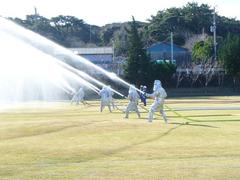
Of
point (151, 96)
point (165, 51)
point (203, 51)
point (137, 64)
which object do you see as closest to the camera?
point (151, 96)

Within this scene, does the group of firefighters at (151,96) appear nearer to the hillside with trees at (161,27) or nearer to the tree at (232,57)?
the tree at (232,57)

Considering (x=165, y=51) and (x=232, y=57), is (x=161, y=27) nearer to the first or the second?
(x=165, y=51)

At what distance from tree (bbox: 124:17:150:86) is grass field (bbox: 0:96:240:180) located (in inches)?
2421

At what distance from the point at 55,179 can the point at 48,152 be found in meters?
5.06

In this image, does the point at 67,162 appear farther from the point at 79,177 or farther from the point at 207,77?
the point at 207,77

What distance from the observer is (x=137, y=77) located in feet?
298

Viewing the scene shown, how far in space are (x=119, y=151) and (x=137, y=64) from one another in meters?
70.9

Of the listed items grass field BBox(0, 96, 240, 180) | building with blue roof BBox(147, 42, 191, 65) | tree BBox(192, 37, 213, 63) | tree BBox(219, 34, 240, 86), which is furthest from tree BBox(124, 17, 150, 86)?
grass field BBox(0, 96, 240, 180)

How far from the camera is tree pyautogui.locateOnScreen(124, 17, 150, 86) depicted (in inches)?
3565

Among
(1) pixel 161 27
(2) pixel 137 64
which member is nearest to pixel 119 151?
(2) pixel 137 64

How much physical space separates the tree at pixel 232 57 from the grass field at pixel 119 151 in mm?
65159

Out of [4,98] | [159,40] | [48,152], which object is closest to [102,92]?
[48,152]

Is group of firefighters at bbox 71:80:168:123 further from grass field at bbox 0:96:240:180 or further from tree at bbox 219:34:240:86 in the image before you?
tree at bbox 219:34:240:86

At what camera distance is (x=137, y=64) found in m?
90.8
